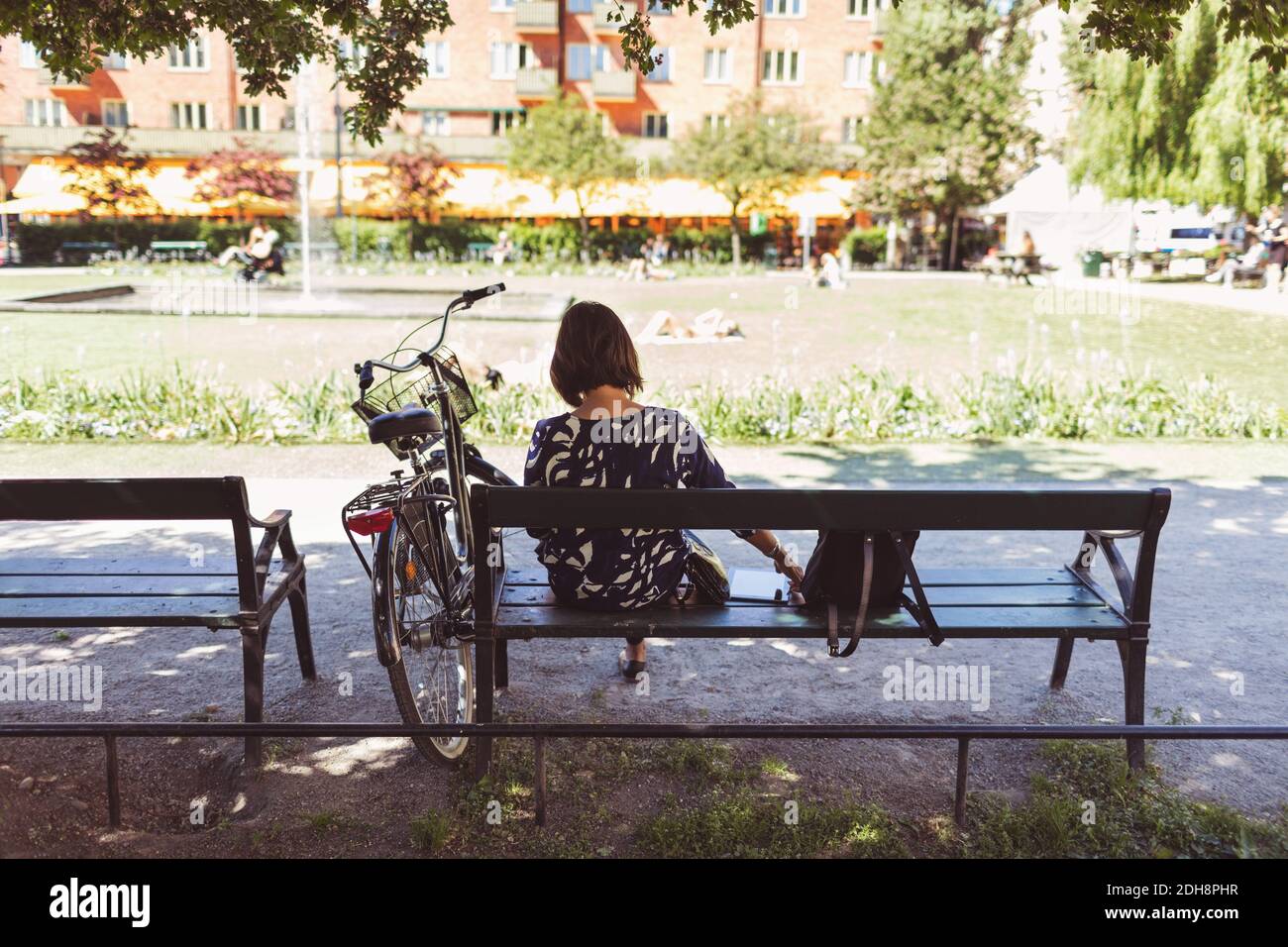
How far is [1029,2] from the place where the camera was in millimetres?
52094

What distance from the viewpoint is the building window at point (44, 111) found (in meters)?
52.5

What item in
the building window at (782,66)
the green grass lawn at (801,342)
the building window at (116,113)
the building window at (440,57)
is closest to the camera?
the green grass lawn at (801,342)

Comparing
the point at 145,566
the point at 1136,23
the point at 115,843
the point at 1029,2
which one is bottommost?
the point at 115,843

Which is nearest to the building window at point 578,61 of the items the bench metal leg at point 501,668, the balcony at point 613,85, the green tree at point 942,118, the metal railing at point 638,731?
the balcony at point 613,85

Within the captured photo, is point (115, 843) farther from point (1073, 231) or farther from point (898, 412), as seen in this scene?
point (1073, 231)

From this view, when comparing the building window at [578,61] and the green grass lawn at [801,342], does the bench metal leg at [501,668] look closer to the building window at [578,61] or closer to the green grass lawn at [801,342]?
the green grass lawn at [801,342]

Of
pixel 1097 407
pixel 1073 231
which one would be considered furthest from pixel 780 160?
pixel 1097 407

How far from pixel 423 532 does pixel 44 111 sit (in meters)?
57.6

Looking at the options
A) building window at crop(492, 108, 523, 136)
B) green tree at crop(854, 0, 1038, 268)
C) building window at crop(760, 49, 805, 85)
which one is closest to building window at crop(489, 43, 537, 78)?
building window at crop(492, 108, 523, 136)

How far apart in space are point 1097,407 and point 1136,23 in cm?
634

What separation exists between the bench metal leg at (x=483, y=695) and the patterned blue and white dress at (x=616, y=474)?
1.15 ft

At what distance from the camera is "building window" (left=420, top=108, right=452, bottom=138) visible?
55253mm

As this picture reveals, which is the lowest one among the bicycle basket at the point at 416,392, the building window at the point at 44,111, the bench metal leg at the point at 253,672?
the bench metal leg at the point at 253,672

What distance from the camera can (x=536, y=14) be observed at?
54.1m
